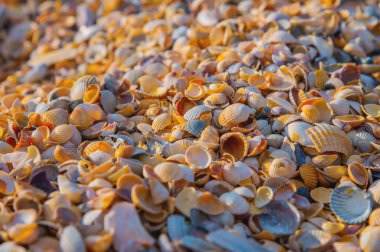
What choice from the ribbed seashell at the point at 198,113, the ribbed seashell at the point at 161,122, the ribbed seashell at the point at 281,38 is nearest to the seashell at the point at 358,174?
the ribbed seashell at the point at 198,113

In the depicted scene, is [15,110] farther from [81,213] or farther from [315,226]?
[315,226]

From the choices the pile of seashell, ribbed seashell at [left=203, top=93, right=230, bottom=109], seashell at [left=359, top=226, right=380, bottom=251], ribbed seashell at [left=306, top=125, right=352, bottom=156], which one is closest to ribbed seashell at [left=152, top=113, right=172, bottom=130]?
the pile of seashell

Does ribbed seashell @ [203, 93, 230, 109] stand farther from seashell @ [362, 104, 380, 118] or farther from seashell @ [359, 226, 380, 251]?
seashell @ [359, 226, 380, 251]

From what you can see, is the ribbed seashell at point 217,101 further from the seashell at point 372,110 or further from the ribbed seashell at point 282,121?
the seashell at point 372,110

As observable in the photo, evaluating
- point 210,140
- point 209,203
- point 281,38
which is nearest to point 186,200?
point 209,203

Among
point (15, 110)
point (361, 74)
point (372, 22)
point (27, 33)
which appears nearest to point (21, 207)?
point (15, 110)
